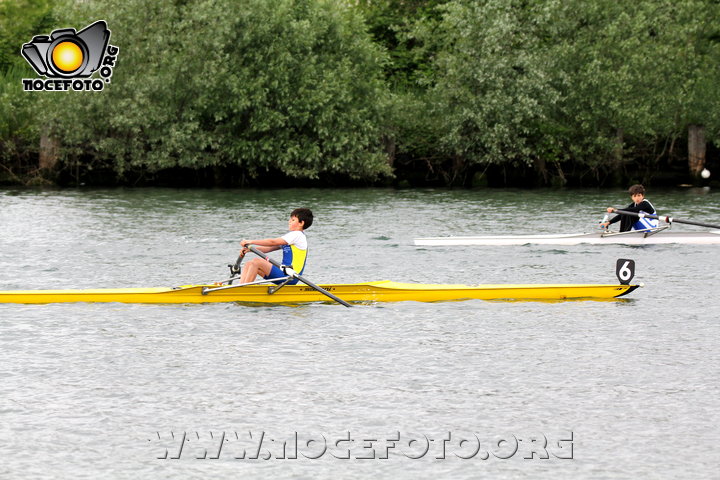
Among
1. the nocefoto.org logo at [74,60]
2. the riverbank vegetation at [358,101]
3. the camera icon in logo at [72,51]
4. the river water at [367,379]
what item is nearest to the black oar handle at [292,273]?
the river water at [367,379]

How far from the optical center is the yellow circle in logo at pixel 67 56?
161ft

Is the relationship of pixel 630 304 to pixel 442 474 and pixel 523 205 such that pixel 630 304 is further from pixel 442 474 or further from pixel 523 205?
pixel 523 205

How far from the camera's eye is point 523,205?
4094 centimetres

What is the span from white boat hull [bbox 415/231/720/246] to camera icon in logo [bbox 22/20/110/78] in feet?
92.3

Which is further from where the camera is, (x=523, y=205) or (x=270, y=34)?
(x=270, y=34)

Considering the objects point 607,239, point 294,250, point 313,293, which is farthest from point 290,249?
point 607,239

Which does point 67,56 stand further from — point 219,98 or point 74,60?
point 219,98

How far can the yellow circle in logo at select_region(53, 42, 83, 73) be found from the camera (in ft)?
161

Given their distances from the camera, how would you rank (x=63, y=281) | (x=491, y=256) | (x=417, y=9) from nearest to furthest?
(x=63, y=281) < (x=491, y=256) < (x=417, y=9)

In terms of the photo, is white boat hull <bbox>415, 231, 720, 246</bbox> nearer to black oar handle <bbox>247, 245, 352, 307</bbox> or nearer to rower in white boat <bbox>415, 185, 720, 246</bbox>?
rower in white boat <bbox>415, 185, 720, 246</bbox>

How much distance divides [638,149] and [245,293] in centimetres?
4145

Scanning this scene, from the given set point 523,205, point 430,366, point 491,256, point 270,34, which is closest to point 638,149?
point 523,205

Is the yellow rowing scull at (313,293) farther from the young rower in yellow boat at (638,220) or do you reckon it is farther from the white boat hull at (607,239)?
the young rower in yellow boat at (638,220)

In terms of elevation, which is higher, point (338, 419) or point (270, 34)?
point (270, 34)
